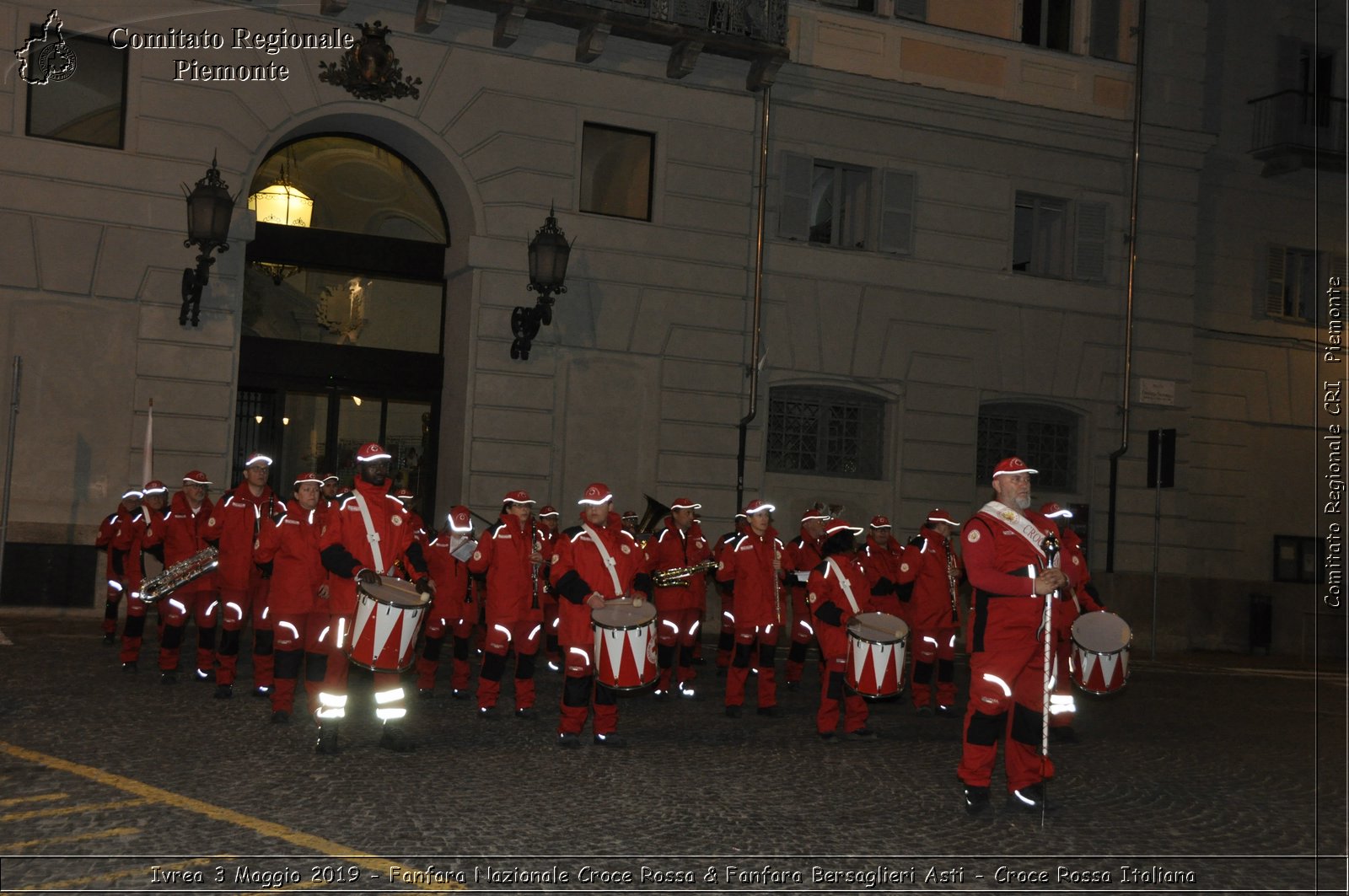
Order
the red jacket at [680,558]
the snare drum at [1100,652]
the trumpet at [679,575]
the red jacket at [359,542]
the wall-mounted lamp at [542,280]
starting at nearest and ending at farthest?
1. the red jacket at [359,542]
2. the snare drum at [1100,652]
3. the trumpet at [679,575]
4. the red jacket at [680,558]
5. the wall-mounted lamp at [542,280]

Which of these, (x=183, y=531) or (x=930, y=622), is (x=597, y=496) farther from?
(x=183, y=531)

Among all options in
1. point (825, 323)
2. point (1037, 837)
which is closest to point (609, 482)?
point (825, 323)

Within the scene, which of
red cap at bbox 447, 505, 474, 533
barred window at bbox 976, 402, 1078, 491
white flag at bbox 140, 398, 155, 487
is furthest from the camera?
barred window at bbox 976, 402, 1078, 491

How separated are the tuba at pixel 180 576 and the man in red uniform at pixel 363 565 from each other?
9.46 feet

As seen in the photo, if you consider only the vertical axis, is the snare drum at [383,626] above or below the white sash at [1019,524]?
below

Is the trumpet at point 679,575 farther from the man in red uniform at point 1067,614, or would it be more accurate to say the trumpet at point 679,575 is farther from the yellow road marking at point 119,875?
the yellow road marking at point 119,875

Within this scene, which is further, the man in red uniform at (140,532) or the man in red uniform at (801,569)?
the man in red uniform at (801,569)

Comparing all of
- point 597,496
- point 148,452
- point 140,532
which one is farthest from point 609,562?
point 148,452

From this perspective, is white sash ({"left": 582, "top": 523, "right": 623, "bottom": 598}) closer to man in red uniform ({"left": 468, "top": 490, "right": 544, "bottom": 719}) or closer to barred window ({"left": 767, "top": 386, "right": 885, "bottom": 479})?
man in red uniform ({"left": 468, "top": 490, "right": 544, "bottom": 719})

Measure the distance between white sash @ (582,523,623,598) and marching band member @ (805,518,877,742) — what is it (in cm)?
169

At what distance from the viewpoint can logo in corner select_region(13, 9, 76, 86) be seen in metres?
17.3

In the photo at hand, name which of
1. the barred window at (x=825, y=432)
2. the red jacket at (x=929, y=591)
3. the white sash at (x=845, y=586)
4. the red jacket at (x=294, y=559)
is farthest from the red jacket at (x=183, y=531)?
the barred window at (x=825, y=432)

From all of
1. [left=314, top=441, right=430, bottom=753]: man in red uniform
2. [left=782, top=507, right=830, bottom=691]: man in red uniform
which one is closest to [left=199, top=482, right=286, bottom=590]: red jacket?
[left=314, top=441, right=430, bottom=753]: man in red uniform

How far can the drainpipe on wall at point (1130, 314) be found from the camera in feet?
75.6
